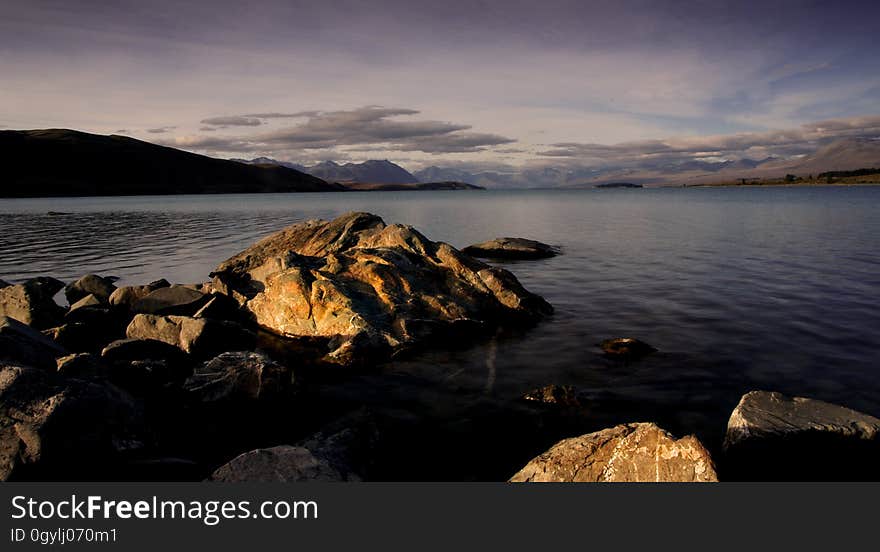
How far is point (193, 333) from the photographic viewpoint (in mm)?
14641

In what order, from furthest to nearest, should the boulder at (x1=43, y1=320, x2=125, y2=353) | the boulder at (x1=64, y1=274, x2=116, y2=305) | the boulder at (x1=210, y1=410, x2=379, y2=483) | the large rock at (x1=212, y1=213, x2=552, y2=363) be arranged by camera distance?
the boulder at (x1=64, y1=274, x2=116, y2=305)
the large rock at (x1=212, y1=213, x2=552, y2=363)
the boulder at (x1=43, y1=320, x2=125, y2=353)
the boulder at (x1=210, y1=410, x2=379, y2=483)

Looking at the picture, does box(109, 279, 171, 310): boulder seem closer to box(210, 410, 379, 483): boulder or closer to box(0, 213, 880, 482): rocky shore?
box(0, 213, 880, 482): rocky shore

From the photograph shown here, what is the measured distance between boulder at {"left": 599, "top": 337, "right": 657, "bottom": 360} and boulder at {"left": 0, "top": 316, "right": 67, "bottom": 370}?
14033mm

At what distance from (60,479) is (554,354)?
11543mm

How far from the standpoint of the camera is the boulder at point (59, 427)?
7.44m

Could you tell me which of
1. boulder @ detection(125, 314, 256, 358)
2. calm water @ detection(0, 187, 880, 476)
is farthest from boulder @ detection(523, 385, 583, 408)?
boulder @ detection(125, 314, 256, 358)

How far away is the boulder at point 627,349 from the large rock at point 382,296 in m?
3.87

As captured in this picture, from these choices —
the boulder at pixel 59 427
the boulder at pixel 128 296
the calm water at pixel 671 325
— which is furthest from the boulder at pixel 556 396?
the boulder at pixel 128 296

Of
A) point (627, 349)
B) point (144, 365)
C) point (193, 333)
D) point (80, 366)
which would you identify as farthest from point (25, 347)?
point (627, 349)

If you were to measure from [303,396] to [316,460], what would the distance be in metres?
4.57

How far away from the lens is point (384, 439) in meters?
9.98

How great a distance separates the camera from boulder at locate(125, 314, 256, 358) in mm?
14578

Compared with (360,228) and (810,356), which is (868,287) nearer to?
(810,356)

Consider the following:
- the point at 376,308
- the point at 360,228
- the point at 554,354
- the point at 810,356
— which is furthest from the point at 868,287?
the point at 360,228
